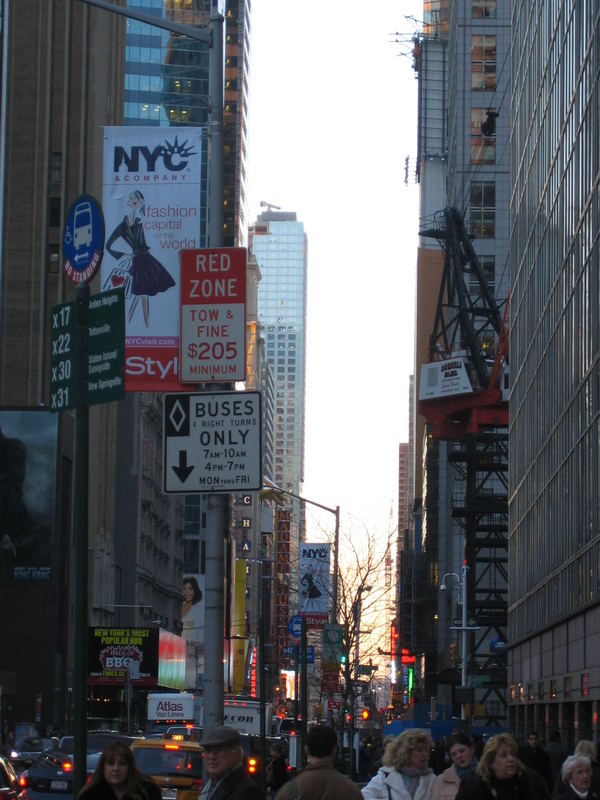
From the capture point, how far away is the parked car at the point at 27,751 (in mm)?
40812

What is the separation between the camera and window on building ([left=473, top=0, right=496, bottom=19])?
113 meters

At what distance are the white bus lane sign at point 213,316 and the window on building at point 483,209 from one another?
320 ft

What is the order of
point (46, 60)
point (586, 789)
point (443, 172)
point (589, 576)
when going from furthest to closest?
point (443, 172) < point (46, 60) < point (589, 576) < point (586, 789)

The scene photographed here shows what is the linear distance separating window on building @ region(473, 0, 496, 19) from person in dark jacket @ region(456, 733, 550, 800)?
108249mm

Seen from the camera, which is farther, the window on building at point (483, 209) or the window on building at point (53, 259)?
the window on building at point (483, 209)

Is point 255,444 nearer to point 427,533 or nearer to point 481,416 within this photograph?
point 481,416

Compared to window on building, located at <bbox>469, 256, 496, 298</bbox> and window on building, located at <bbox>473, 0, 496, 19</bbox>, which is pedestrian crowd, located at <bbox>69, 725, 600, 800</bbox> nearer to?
window on building, located at <bbox>469, 256, 496, 298</bbox>

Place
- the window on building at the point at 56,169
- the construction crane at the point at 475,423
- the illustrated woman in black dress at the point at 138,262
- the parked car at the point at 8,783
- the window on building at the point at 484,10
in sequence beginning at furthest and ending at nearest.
→ the window on building at the point at 484,10
the window on building at the point at 56,169
the construction crane at the point at 475,423
the parked car at the point at 8,783
the illustrated woman in black dress at the point at 138,262

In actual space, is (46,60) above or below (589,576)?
above

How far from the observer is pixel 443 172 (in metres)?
153

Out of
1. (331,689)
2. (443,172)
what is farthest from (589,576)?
(443,172)

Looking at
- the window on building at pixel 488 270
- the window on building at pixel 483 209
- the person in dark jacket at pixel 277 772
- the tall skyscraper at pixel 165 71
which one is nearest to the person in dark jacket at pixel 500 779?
the person in dark jacket at pixel 277 772

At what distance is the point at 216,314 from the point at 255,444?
1697 mm

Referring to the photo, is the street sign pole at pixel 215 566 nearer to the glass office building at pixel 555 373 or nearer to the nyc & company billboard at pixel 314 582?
the glass office building at pixel 555 373
